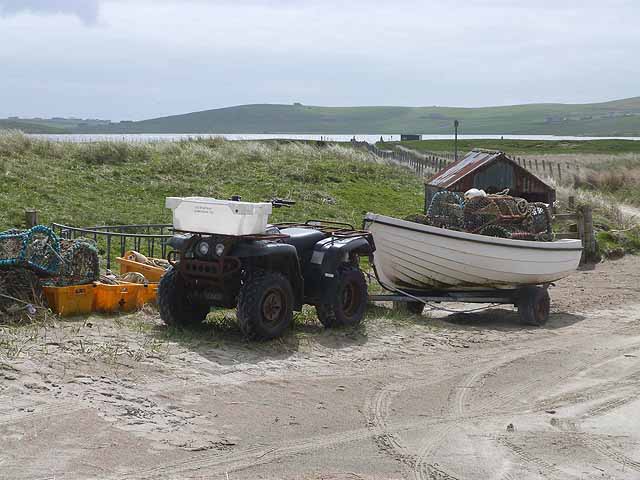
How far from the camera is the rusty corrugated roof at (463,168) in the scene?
2009 cm

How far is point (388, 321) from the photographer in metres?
11.6

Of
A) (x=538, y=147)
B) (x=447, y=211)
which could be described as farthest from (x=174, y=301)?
(x=538, y=147)

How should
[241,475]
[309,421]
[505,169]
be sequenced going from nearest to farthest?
[241,475] < [309,421] < [505,169]

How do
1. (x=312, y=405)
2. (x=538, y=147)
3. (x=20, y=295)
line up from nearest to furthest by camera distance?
1. (x=312, y=405)
2. (x=20, y=295)
3. (x=538, y=147)

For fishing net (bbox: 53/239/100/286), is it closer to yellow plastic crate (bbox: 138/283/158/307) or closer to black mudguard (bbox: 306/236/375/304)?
yellow plastic crate (bbox: 138/283/158/307)

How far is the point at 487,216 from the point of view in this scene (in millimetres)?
14102

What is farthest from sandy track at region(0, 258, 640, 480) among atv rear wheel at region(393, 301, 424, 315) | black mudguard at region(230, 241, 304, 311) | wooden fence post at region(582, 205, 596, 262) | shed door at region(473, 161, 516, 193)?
shed door at region(473, 161, 516, 193)

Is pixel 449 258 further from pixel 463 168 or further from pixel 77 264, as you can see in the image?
pixel 463 168

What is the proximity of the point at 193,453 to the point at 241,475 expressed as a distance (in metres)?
0.49

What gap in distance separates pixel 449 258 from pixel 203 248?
13.6 ft

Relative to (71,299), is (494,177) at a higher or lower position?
higher

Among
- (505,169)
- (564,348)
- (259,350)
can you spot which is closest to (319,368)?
(259,350)

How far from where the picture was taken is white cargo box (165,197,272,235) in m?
9.54

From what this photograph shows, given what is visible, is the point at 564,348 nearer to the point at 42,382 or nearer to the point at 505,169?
the point at 42,382
